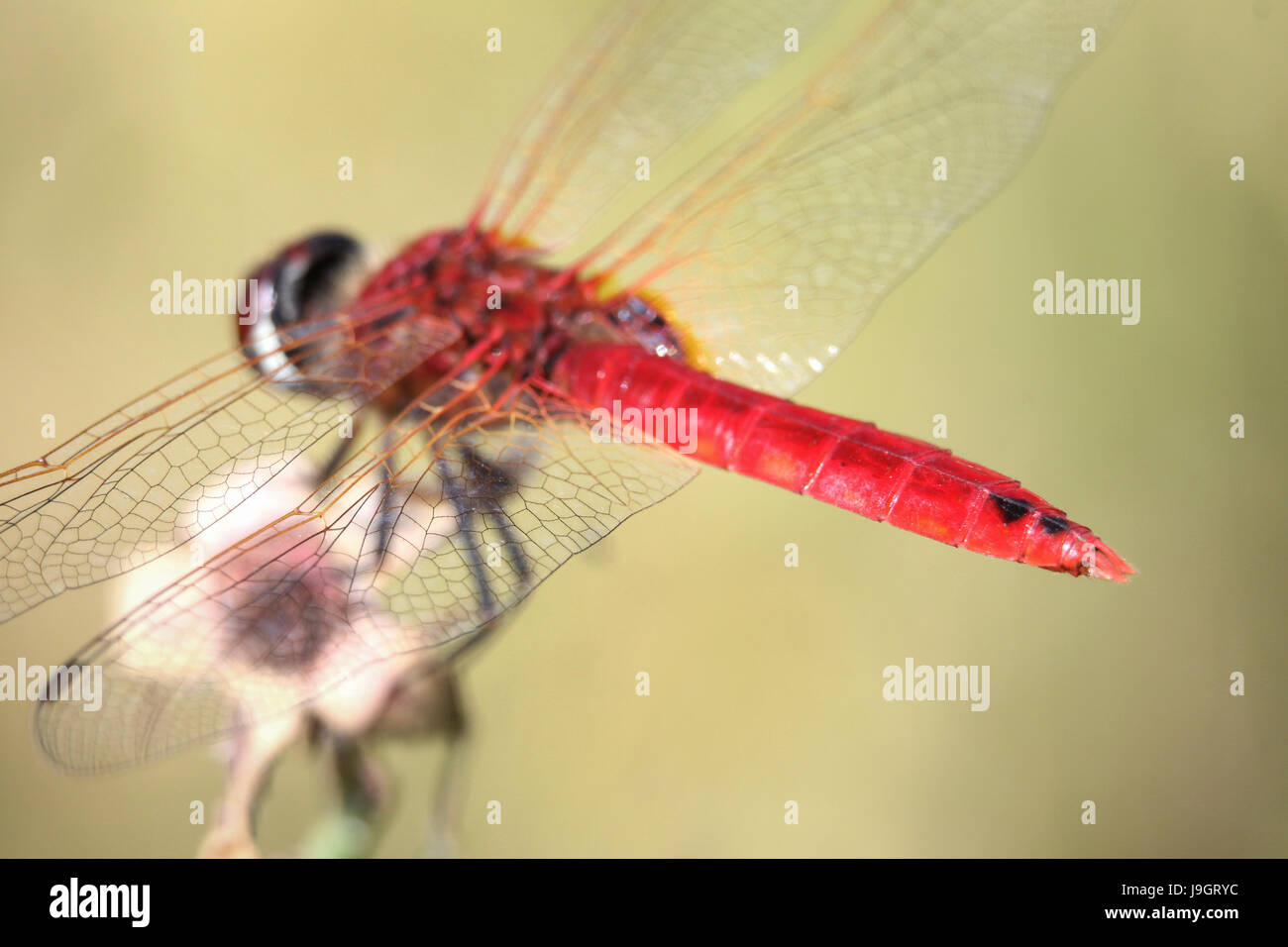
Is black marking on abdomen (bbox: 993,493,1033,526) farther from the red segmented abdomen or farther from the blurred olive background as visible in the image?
the blurred olive background

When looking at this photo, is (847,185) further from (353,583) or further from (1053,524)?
(353,583)

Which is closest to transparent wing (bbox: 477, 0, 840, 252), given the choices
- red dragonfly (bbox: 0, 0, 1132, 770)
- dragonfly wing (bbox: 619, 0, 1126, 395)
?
red dragonfly (bbox: 0, 0, 1132, 770)

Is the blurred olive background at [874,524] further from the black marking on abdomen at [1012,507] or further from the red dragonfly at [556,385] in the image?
the black marking on abdomen at [1012,507]

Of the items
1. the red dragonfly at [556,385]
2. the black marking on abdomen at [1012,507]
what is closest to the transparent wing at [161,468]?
the red dragonfly at [556,385]

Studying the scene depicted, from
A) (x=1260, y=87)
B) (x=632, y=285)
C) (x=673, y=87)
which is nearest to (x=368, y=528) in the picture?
(x=632, y=285)

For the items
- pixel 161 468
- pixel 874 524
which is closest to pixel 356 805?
pixel 161 468

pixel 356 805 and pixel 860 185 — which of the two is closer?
pixel 356 805

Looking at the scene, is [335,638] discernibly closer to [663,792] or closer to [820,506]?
[663,792]

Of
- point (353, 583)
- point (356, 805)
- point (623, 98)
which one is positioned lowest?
point (356, 805)
